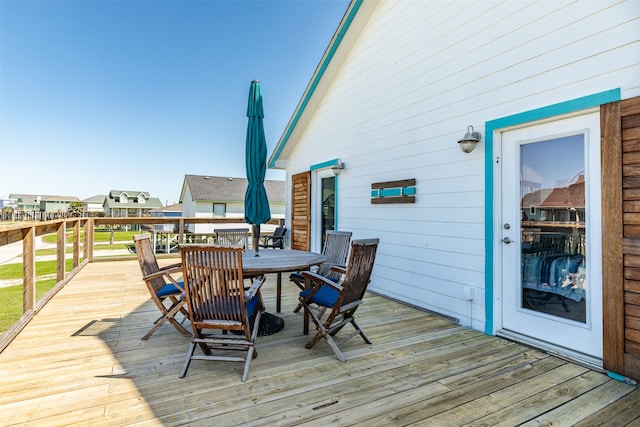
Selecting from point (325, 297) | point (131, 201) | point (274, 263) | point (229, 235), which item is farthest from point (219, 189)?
point (325, 297)

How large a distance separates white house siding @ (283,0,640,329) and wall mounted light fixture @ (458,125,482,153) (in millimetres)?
69

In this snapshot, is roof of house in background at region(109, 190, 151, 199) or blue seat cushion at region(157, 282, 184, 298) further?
roof of house in background at region(109, 190, 151, 199)

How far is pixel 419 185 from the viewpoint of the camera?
4.09 metres

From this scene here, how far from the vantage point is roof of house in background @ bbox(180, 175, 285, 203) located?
22859mm

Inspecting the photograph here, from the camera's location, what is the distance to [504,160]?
3.13 m

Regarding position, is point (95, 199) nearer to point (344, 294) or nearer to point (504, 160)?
point (344, 294)

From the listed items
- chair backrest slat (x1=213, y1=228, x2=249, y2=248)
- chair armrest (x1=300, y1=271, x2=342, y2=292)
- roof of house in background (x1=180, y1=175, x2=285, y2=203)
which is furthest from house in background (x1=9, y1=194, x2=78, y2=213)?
chair armrest (x1=300, y1=271, x2=342, y2=292)

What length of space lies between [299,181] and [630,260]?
5.85m

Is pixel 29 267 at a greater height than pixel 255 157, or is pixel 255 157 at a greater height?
Answer: pixel 255 157

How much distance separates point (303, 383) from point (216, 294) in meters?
0.89

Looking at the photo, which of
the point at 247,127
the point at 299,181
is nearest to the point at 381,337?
the point at 247,127

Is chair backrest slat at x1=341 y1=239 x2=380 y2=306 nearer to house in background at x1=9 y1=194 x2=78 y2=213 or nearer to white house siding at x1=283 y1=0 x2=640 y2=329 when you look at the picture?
white house siding at x1=283 y1=0 x2=640 y2=329

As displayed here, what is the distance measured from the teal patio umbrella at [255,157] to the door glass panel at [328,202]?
8.68 ft

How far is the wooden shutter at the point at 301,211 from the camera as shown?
688 cm
